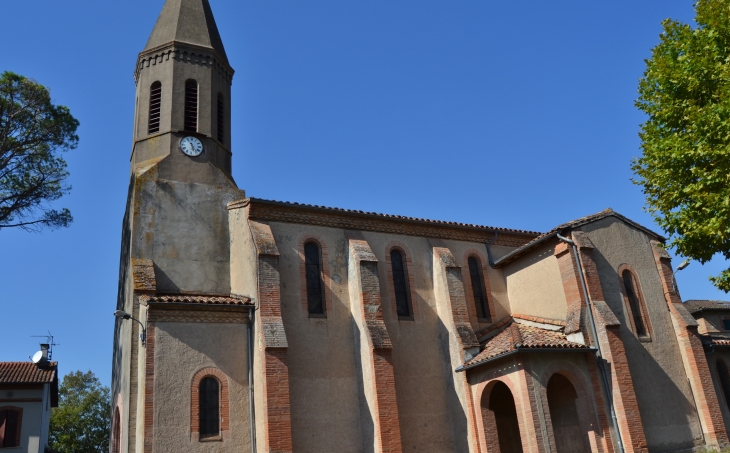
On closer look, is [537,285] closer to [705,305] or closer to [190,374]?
[190,374]

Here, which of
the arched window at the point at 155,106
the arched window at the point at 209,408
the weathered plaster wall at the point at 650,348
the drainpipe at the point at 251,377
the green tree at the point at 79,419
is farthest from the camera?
the green tree at the point at 79,419

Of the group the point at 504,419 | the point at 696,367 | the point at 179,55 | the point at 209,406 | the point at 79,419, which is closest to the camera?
the point at 209,406

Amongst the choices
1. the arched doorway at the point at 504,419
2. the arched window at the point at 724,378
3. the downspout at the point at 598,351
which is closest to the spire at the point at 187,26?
the downspout at the point at 598,351

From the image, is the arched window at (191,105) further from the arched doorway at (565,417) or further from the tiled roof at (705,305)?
the tiled roof at (705,305)

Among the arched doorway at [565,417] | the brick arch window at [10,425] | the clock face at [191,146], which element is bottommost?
the arched doorway at [565,417]

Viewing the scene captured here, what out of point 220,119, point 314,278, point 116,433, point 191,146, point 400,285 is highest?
point 220,119

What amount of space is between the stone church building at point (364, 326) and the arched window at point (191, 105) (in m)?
0.07

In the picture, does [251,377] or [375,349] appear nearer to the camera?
[251,377]

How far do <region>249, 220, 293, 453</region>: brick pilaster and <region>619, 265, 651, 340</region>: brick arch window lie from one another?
1168cm

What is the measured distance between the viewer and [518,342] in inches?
684

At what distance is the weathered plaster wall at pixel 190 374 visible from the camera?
1625cm

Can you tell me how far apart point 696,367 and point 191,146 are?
1932 cm

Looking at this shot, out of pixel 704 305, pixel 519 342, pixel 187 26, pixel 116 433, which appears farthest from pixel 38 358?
pixel 704 305

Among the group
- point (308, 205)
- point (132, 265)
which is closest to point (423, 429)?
point (308, 205)
